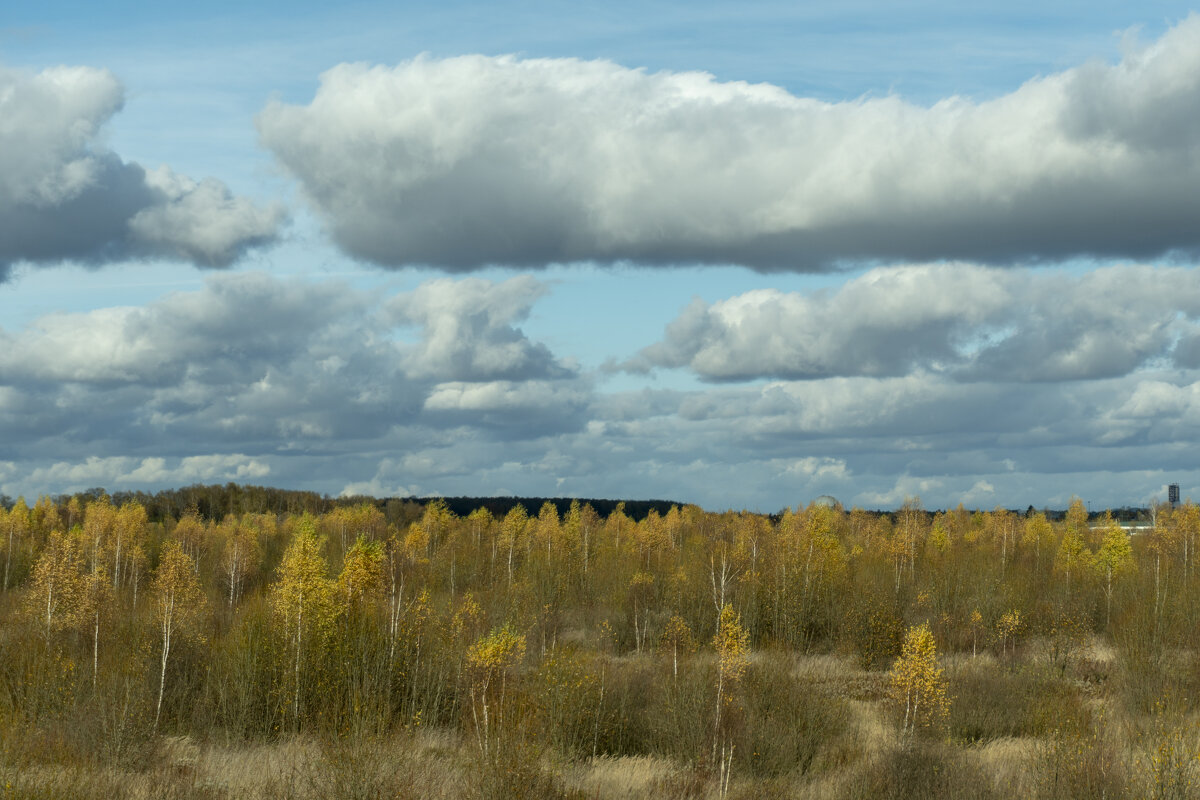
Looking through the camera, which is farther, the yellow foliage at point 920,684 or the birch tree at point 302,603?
the birch tree at point 302,603

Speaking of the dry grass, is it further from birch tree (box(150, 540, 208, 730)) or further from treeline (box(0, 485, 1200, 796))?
birch tree (box(150, 540, 208, 730))

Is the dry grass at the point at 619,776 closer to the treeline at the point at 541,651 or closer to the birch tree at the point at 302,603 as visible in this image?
the treeline at the point at 541,651

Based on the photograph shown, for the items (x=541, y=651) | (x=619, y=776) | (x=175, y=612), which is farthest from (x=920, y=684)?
(x=175, y=612)

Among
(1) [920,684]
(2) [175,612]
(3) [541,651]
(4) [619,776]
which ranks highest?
(2) [175,612]

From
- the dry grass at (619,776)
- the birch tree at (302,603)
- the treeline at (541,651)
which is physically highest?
the birch tree at (302,603)

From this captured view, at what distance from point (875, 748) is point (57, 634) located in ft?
92.7

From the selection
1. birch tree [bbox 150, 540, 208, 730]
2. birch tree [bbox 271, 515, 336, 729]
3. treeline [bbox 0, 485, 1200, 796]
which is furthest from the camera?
birch tree [bbox 271, 515, 336, 729]

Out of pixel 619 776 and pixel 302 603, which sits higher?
pixel 302 603

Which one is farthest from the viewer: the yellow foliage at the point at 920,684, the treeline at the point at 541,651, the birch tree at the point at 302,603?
the birch tree at the point at 302,603

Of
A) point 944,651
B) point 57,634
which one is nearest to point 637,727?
point 57,634

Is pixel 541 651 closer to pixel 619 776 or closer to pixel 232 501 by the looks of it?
pixel 619 776

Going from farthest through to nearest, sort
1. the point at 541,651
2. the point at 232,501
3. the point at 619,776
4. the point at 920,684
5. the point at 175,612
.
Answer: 1. the point at 232,501
2. the point at 541,651
3. the point at 175,612
4. the point at 920,684
5. the point at 619,776

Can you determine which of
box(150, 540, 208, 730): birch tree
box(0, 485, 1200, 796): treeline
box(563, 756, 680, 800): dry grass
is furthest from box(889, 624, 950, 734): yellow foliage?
box(150, 540, 208, 730): birch tree

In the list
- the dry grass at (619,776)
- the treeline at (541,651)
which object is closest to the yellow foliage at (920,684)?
the treeline at (541,651)
